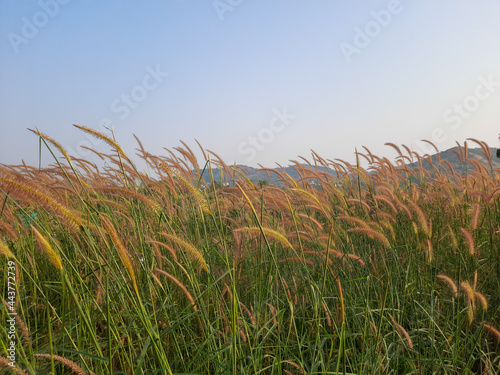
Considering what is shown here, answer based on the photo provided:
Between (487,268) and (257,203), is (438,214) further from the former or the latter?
(257,203)

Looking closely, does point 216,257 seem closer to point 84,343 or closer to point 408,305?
point 84,343

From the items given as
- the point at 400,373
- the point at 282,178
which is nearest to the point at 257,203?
the point at 282,178

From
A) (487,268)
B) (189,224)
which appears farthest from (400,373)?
(189,224)

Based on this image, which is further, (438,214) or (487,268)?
(438,214)

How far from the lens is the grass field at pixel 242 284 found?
1618 mm

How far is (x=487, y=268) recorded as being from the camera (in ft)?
10.2

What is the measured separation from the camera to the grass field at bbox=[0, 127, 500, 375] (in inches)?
63.7

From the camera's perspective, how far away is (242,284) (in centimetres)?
279

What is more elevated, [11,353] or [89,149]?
[89,149]

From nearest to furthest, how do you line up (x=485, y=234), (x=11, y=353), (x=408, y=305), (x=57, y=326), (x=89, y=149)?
(x=11, y=353) → (x=57, y=326) → (x=408, y=305) → (x=89, y=149) → (x=485, y=234)

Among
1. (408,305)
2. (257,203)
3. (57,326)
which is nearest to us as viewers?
(57,326)

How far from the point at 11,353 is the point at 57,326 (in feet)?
3.42

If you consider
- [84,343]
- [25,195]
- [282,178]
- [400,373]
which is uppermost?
[25,195]

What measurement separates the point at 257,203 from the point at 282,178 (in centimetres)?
38
